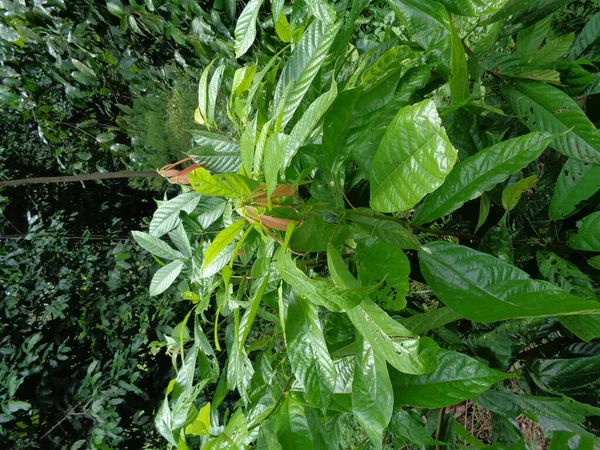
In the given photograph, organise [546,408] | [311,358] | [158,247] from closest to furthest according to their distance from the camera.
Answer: [311,358], [546,408], [158,247]

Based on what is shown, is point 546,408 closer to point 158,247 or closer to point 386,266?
point 386,266

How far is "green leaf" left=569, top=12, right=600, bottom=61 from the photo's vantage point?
0.55 meters

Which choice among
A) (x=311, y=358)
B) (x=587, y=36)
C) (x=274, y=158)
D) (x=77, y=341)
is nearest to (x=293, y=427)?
(x=311, y=358)

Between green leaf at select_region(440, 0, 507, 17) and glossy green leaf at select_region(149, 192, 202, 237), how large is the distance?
1.34ft

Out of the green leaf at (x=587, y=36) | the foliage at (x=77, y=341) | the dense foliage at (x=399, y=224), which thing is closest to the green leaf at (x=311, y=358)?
the dense foliage at (x=399, y=224)

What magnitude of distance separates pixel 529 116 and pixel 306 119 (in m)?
0.31

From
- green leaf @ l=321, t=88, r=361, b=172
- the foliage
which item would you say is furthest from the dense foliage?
the foliage

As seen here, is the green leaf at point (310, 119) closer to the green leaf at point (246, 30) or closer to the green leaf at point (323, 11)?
the green leaf at point (323, 11)

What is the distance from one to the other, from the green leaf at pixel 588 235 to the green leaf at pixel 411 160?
0.28m

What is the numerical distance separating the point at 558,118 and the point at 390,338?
14.0 inches

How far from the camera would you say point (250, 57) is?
6.30ft

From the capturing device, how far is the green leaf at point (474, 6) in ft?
1.34

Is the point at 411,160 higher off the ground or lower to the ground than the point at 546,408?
higher

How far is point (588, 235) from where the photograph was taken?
53 centimetres
